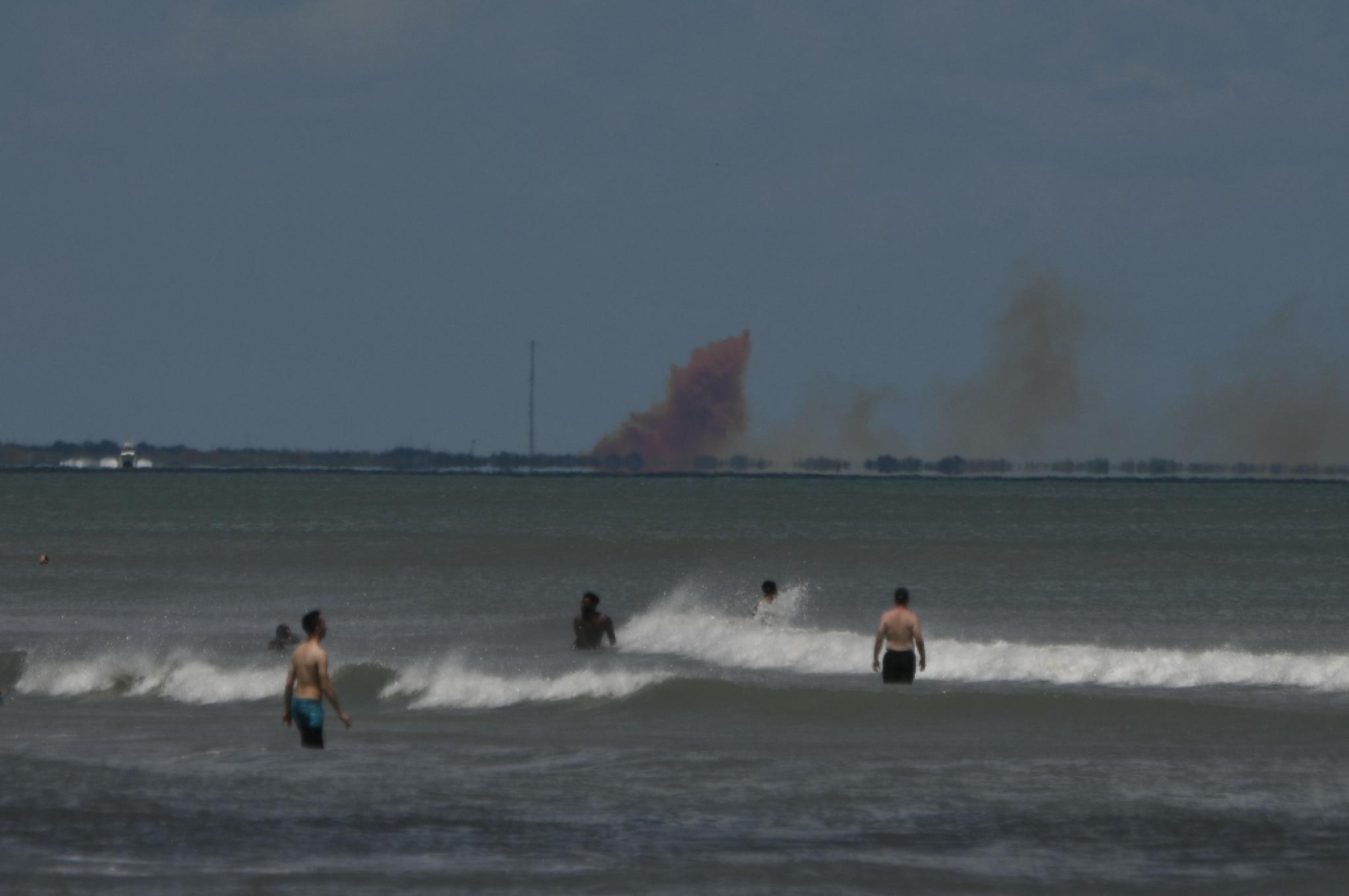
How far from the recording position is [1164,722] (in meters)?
20.8

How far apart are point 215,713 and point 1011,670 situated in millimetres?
11928

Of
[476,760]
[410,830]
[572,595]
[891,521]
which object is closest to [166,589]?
[572,595]

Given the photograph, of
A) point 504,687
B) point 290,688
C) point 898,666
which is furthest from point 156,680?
point 898,666

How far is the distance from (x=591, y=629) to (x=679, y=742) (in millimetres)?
11399

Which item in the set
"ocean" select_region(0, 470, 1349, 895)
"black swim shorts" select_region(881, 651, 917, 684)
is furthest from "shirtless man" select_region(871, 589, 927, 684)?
"ocean" select_region(0, 470, 1349, 895)

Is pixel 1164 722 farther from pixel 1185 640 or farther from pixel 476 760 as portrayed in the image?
pixel 1185 640

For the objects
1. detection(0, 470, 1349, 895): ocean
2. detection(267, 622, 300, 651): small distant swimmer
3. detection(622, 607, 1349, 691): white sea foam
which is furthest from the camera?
detection(267, 622, 300, 651): small distant swimmer

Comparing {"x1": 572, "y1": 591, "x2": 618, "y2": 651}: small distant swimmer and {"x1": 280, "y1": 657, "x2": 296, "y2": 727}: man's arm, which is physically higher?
{"x1": 572, "y1": 591, "x2": 618, "y2": 651}: small distant swimmer

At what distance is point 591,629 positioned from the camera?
31016 millimetres

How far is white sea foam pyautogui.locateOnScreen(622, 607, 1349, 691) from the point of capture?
83.3 ft

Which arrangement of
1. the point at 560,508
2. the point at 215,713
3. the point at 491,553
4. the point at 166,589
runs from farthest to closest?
the point at 560,508
the point at 491,553
the point at 166,589
the point at 215,713

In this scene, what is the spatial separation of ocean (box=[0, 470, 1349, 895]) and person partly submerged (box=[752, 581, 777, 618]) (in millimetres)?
251

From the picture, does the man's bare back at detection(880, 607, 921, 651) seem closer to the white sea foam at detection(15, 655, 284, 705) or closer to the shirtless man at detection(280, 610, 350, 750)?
the shirtless man at detection(280, 610, 350, 750)

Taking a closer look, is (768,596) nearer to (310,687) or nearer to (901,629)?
(901,629)
